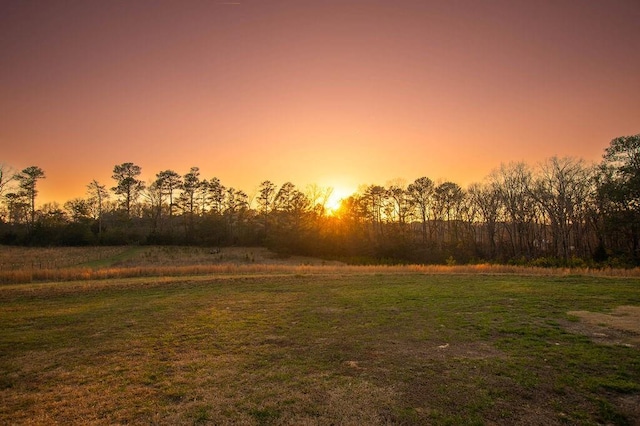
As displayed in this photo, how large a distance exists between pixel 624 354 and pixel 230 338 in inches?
354

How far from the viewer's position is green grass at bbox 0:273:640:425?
5.04 meters

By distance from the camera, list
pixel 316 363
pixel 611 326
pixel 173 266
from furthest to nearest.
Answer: pixel 173 266 < pixel 611 326 < pixel 316 363

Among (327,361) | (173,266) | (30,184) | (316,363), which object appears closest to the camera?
(316,363)

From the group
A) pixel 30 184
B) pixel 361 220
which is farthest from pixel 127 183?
pixel 361 220

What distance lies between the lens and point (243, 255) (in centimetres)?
5359

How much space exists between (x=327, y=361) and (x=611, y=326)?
8.15m

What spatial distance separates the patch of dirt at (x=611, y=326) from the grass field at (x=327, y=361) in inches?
1.8

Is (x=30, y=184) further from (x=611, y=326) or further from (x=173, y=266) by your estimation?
(x=611, y=326)

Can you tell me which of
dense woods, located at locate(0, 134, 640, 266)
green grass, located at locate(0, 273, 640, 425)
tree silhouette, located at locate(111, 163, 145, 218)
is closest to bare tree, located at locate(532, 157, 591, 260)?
dense woods, located at locate(0, 134, 640, 266)

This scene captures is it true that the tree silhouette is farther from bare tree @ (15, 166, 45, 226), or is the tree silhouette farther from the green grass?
the green grass

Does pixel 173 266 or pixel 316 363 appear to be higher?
pixel 316 363

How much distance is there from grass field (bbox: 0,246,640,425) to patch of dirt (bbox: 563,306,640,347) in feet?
0.15

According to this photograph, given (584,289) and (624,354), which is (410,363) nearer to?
(624,354)

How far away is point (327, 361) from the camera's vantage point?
7.15 meters
